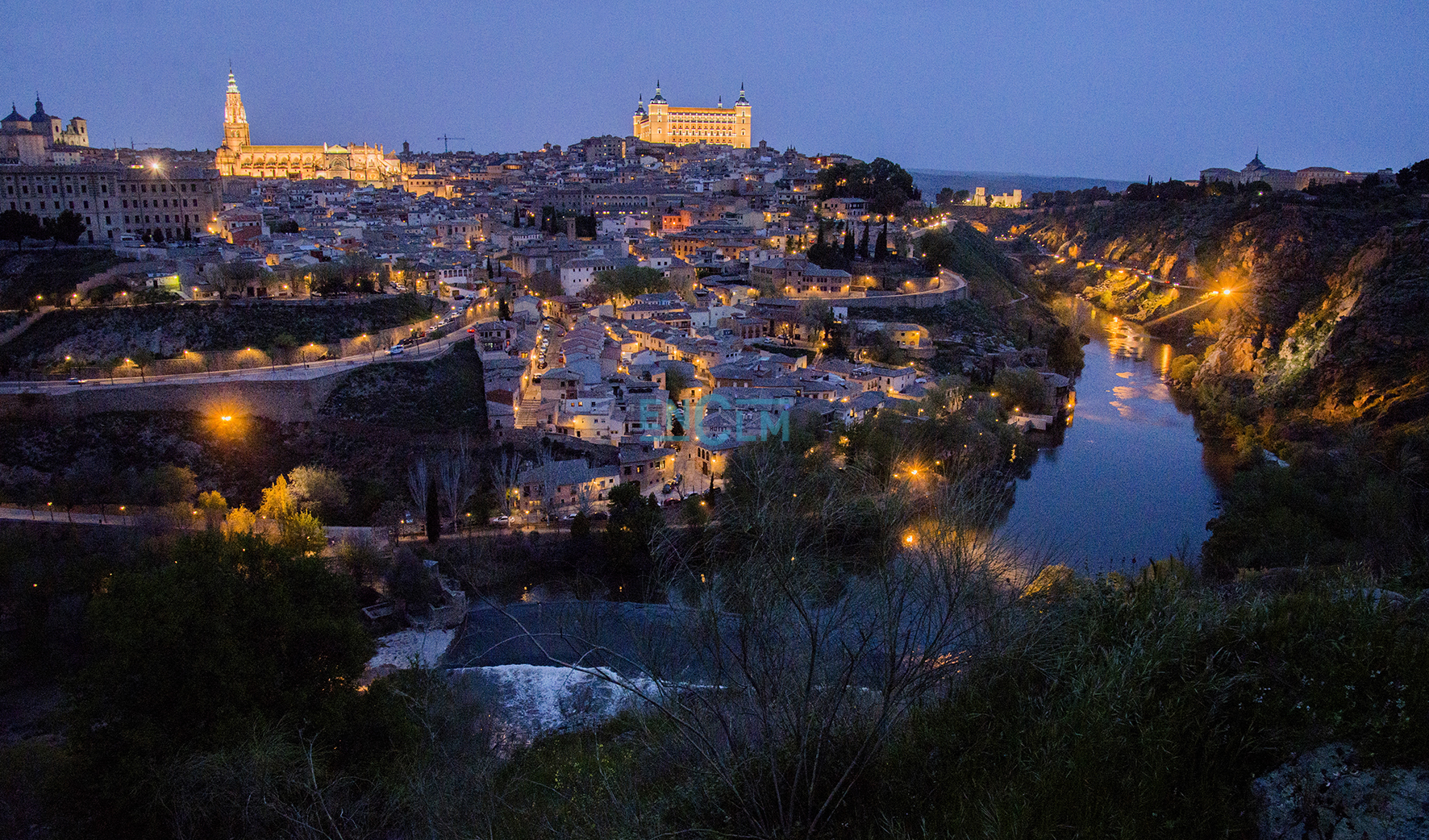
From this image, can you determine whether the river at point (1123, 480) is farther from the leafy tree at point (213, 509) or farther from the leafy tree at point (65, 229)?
the leafy tree at point (65, 229)

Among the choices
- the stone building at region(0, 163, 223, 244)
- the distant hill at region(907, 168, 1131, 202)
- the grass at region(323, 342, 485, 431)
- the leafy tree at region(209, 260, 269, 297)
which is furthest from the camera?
the distant hill at region(907, 168, 1131, 202)

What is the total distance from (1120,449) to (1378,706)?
41.8ft

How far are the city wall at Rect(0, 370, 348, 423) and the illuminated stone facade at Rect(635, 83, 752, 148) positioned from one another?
41433 mm

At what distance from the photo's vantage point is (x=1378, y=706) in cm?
207

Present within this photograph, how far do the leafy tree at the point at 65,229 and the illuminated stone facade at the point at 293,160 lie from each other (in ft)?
74.8

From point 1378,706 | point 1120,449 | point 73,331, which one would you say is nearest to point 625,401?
point 1120,449

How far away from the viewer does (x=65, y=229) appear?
637 inches

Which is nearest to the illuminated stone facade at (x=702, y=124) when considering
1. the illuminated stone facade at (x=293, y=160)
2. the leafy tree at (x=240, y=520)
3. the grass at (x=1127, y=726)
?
the illuminated stone facade at (x=293, y=160)

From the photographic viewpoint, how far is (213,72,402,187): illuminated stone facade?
40.2 metres

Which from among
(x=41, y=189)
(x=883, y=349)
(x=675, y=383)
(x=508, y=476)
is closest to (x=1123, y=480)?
(x=883, y=349)

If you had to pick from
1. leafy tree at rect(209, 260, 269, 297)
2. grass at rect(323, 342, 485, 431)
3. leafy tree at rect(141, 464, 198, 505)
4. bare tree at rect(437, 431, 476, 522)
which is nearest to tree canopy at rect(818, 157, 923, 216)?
grass at rect(323, 342, 485, 431)

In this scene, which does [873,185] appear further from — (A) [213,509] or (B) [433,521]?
(A) [213,509]

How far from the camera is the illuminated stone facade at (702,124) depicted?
50188mm

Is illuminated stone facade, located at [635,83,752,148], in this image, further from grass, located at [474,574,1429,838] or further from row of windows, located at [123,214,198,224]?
grass, located at [474,574,1429,838]
